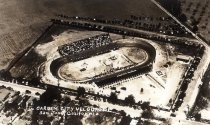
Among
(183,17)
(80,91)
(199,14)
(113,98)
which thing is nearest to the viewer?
(113,98)

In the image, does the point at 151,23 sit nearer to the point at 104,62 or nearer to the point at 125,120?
the point at 104,62

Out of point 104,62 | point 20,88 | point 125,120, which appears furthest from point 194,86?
point 20,88

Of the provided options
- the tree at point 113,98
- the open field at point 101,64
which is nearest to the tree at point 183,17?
the open field at point 101,64

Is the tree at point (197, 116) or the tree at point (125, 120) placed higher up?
the tree at point (197, 116)

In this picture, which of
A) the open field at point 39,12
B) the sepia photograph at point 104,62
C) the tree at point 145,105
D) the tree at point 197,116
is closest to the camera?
the tree at point 197,116

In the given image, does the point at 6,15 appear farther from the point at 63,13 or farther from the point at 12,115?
the point at 12,115

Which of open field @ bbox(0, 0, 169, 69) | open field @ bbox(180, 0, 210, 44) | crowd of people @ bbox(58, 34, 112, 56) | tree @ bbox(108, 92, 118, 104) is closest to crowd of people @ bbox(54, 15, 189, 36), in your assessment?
open field @ bbox(0, 0, 169, 69)

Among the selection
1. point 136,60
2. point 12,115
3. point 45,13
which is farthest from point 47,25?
point 12,115

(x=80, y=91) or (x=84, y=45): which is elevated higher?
(x=84, y=45)

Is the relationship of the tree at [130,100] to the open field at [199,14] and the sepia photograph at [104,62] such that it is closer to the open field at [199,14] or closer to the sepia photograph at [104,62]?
the sepia photograph at [104,62]
